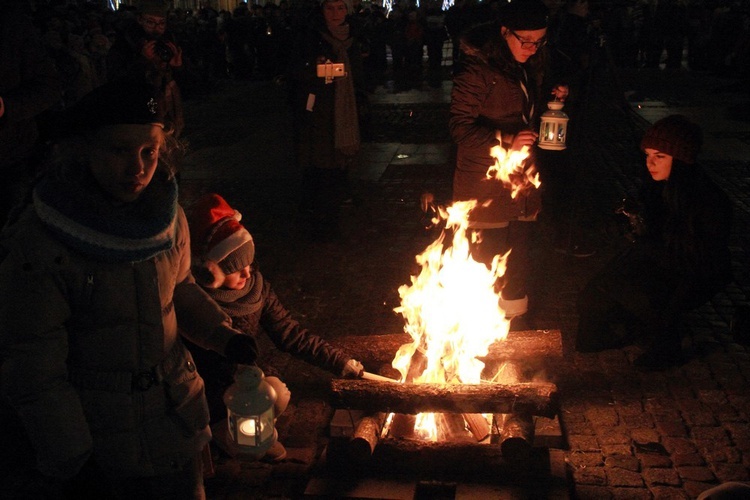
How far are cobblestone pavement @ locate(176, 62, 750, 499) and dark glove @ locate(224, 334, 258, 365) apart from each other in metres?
1.28

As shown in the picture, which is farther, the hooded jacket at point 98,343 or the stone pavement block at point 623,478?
the stone pavement block at point 623,478

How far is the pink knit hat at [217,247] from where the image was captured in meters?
3.74

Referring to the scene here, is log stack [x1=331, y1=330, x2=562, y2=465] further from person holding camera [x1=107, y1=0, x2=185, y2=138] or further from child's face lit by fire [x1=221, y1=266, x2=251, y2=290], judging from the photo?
person holding camera [x1=107, y1=0, x2=185, y2=138]

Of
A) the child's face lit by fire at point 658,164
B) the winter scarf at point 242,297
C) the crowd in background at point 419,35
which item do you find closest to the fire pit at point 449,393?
the winter scarf at point 242,297

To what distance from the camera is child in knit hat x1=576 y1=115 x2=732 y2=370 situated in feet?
15.4

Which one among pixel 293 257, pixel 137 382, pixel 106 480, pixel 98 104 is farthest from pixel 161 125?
pixel 293 257

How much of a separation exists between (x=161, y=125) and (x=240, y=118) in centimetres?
1367

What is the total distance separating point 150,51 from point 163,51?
0.45 ft

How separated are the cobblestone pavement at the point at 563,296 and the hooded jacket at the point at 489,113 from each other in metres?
0.96

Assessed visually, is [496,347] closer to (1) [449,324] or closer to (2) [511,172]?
(1) [449,324]

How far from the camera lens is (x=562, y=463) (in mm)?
3830

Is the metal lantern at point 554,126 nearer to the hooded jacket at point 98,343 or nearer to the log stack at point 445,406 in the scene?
the log stack at point 445,406

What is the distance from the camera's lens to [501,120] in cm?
499

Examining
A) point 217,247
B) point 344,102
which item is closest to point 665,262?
point 217,247
